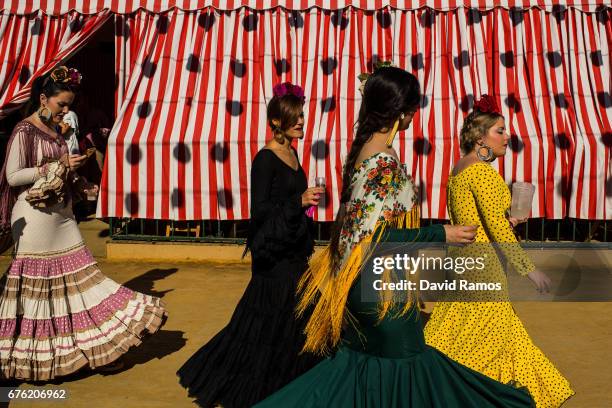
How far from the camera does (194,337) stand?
6.61m

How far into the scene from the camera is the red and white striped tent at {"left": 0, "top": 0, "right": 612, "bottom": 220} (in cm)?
952

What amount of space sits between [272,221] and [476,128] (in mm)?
1204

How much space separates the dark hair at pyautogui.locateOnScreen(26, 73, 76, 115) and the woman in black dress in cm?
141

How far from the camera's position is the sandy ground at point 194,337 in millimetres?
5311

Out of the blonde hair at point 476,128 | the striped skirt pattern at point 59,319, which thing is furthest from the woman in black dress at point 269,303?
the blonde hair at point 476,128

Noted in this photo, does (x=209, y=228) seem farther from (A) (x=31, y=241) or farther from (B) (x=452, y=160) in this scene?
(A) (x=31, y=241)

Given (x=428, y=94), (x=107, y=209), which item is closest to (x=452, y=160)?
(x=428, y=94)

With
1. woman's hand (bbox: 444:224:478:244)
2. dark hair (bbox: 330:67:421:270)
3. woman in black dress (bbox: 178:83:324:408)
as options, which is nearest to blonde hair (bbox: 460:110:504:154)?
woman in black dress (bbox: 178:83:324:408)

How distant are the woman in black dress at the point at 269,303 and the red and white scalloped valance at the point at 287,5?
529cm

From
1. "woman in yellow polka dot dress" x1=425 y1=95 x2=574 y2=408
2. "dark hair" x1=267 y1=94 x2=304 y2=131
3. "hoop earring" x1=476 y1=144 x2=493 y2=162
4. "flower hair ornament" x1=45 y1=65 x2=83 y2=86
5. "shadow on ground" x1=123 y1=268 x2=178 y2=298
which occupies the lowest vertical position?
"shadow on ground" x1=123 y1=268 x2=178 y2=298

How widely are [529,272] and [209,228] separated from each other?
5.96m

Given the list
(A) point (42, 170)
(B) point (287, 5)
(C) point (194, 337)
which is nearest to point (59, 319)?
(A) point (42, 170)

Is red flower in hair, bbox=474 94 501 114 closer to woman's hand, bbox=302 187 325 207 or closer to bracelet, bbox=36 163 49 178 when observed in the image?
woman's hand, bbox=302 187 325 207

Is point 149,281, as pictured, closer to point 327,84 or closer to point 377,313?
point 327,84
